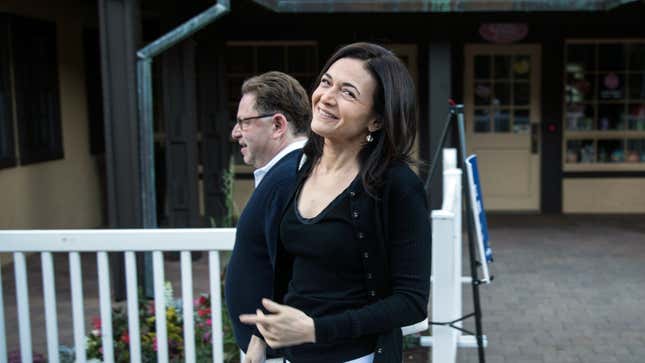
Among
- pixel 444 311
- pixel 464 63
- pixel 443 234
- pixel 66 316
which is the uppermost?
pixel 464 63

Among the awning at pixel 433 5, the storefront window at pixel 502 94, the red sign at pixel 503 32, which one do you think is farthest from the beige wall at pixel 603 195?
the awning at pixel 433 5

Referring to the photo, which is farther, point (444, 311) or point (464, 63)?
point (464, 63)

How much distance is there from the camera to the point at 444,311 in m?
3.18

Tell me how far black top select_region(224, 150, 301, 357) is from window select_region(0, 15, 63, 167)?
17.7ft

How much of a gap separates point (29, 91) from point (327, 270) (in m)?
6.42

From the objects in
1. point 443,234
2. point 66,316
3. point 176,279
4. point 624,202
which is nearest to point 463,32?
point 624,202

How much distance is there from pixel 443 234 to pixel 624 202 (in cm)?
694

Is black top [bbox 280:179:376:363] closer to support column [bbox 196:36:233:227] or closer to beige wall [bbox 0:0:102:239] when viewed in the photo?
beige wall [bbox 0:0:102:239]

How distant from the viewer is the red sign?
8.82 m

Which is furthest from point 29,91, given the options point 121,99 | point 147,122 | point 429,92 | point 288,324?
point 288,324

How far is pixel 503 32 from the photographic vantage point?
8867mm

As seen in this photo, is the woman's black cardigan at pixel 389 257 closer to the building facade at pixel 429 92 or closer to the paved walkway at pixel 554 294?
the paved walkway at pixel 554 294

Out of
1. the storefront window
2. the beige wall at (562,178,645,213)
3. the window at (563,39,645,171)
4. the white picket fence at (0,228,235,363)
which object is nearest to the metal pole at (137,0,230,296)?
the white picket fence at (0,228,235,363)

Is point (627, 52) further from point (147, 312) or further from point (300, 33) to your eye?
point (147, 312)
